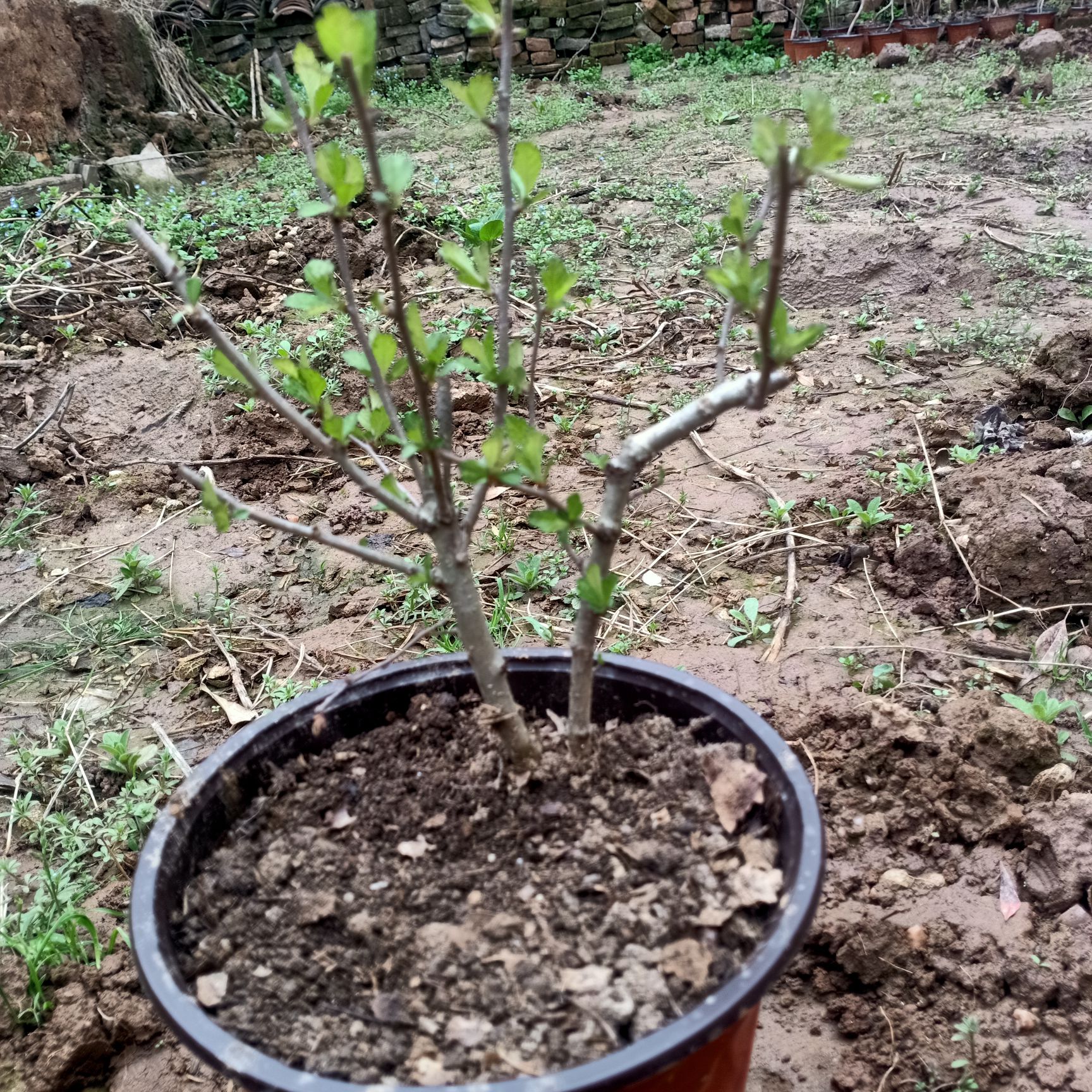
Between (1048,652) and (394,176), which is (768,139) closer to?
(394,176)

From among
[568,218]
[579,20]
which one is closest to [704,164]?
[568,218]

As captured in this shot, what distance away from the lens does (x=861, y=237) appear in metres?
4.38

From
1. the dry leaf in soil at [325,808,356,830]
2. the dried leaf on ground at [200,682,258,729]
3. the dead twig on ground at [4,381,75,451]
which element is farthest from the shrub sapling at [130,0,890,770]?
the dead twig on ground at [4,381,75,451]

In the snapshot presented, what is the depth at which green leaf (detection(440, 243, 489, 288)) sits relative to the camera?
1.12 meters

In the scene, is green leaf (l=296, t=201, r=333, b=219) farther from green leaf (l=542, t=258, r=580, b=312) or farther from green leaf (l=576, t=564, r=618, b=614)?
green leaf (l=576, t=564, r=618, b=614)

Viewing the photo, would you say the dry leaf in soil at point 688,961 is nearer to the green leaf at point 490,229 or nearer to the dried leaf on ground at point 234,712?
the green leaf at point 490,229

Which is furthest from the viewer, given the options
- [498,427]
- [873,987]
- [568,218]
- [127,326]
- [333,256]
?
[568,218]

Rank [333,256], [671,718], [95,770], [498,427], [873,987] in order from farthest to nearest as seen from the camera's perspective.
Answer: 1. [333,256]
2. [95,770]
3. [873,987]
4. [671,718]
5. [498,427]

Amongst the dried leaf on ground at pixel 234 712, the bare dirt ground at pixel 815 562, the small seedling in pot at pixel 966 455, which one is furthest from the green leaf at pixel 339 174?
the small seedling in pot at pixel 966 455

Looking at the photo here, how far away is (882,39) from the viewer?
897 cm

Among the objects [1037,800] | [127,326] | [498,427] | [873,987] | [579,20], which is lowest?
[873,987]

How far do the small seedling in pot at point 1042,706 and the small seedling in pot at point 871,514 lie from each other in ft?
2.36

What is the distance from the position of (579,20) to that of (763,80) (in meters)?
2.51

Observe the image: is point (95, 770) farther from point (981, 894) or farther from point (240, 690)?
point (981, 894)
